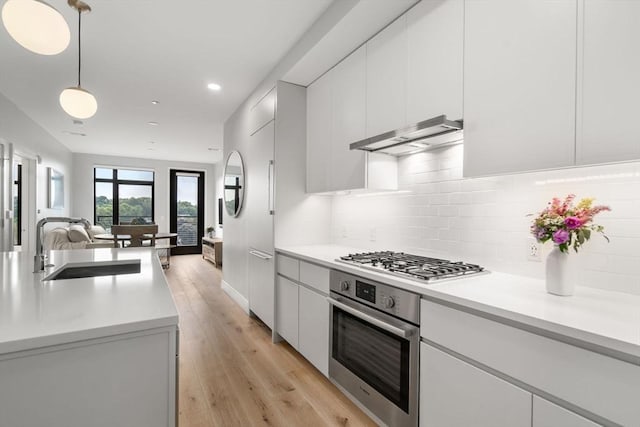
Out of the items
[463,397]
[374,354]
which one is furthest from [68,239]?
[463,397]

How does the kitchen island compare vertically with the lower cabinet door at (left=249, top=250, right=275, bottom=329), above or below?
above

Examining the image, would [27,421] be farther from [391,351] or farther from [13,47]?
[13,47]

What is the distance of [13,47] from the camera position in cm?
276

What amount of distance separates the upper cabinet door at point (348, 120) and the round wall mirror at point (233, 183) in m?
1.73

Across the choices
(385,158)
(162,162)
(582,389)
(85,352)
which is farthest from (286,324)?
(162,162)

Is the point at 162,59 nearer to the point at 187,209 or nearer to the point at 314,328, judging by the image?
the point at 314,328

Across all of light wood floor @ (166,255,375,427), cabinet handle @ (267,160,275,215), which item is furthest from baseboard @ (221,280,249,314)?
cabinet handle @ (267,160,275,215)

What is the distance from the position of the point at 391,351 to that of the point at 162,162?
877 cm

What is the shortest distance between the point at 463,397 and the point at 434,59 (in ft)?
5.39

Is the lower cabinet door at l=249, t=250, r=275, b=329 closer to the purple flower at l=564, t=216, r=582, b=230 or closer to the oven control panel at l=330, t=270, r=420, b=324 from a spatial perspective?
the oven control panel at l=330, t=270, r=420, b=324

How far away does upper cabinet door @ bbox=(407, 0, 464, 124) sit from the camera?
160 centimetres

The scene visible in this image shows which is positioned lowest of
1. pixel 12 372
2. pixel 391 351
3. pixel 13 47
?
pixel 391 351

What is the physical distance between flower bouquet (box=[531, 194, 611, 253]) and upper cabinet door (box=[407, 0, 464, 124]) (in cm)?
64

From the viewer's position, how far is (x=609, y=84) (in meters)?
1.09
